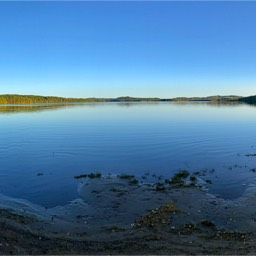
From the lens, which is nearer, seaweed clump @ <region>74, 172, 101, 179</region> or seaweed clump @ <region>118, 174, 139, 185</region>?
seaweed clump @ <region>118, 174, 139, 185</region>

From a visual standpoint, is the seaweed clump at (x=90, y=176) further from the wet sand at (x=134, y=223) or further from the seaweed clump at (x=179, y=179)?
the seaweed clump at (x=179, y=179)

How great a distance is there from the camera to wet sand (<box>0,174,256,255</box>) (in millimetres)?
12109

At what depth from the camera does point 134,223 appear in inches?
607

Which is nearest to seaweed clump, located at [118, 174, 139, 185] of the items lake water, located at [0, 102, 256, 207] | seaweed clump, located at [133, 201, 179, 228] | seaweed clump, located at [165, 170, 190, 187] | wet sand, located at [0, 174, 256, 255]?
wet sand, located at [0, 174, 256, 255]

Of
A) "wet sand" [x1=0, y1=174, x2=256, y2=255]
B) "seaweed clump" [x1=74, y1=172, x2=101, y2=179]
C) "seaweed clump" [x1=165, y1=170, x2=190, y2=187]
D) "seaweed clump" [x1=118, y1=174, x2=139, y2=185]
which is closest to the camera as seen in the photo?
"wet sand" [x1=0, y1=174, x2=256, y2=255]

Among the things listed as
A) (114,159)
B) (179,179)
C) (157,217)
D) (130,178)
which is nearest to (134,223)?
(157,217)

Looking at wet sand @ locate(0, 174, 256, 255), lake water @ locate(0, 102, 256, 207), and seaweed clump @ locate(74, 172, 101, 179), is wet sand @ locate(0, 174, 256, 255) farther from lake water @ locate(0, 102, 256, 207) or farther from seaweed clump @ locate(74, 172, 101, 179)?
seaweed clump @ locate(74, 172, 101, 179)

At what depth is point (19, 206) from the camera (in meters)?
18.7

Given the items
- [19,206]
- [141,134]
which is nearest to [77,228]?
[19,206]

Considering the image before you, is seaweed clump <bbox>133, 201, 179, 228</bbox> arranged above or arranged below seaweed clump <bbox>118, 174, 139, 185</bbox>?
below

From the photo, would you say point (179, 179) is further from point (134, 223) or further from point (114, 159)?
point (114, 159)

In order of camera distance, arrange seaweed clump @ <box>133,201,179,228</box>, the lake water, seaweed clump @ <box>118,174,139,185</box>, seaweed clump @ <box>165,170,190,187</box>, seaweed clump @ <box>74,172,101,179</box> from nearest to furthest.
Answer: seaweed clump @ <box>133,201,179,228</box>, seaweed clump @ <box>165,170,190,187</box>, the lake water, seaweed clump @ <box>118,174,139,185</box>, seaweed clump @ <box>74,172,101,179</box>

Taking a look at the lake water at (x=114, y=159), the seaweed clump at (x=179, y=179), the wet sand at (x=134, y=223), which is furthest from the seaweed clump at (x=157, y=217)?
the lake water at (x=114, y=159)

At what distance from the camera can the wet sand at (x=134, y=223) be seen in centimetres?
1211
